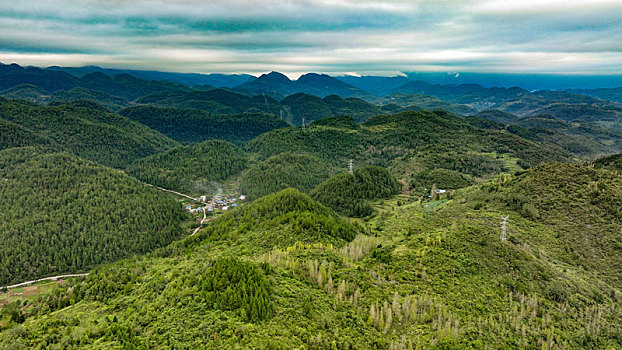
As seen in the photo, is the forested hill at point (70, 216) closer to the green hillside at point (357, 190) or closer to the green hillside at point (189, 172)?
the green hillside at point (189, 172)

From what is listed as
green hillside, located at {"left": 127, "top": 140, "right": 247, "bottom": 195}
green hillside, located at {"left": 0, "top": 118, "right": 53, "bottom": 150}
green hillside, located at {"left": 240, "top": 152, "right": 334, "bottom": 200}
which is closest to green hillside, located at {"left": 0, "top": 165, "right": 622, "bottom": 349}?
green hillside, located at {"left": 240, "top": 152, "right": 334, "bottom": 200}

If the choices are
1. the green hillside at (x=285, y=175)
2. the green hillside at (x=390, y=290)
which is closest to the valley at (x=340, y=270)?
the green hillside at (x=390, y=290)

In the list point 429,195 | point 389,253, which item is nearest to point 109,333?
point 389,253

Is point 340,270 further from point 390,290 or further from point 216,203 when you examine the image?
point 216,203

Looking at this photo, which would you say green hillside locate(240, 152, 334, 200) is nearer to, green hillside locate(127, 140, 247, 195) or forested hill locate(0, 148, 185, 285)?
green hillside locate(127, 140, 247, 195)

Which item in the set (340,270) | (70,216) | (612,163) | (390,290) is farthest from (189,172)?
(612,163)

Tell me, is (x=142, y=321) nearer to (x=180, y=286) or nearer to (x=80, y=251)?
(x=180, y=286)
